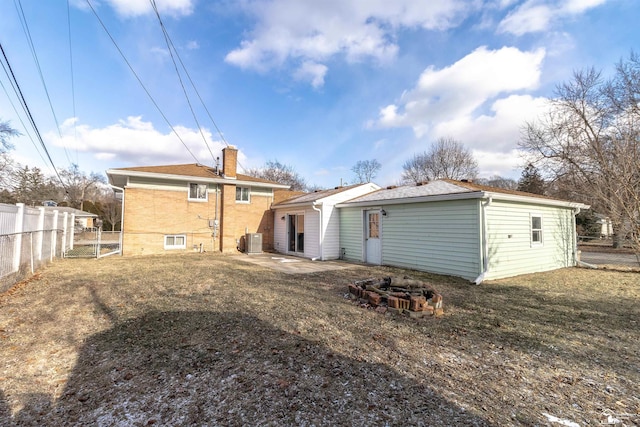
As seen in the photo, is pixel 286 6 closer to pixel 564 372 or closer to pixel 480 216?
pixel 480 216

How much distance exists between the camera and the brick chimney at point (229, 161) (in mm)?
15500

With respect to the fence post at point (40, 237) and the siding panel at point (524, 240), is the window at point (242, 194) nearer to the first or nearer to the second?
the fence post at point (40, 237)

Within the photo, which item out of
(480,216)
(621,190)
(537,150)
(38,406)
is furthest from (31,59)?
(537,150)

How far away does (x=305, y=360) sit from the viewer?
333 cm

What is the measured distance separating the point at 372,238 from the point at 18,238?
33.3 ft

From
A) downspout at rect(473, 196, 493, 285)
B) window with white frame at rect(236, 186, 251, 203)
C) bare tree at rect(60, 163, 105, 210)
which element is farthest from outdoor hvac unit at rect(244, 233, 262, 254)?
bare tree at rect(60, 163, 105, 210)

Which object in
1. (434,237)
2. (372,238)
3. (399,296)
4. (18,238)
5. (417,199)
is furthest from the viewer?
(372,238)

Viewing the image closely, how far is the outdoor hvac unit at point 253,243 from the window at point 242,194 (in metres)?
1.98

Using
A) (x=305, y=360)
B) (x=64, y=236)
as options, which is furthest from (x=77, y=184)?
(x=305, y=360)

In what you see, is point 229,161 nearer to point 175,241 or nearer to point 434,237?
point 175,241

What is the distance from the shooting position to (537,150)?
1961 cm

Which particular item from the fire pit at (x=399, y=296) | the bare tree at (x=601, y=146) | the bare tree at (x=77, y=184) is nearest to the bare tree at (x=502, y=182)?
the bare tree at (x=601, y=146)

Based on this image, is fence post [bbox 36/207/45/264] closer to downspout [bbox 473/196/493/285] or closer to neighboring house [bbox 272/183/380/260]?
neighboring house [bbox 272/183/380/260]

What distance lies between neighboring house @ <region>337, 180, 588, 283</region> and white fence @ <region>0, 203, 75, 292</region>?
9.82 metres
